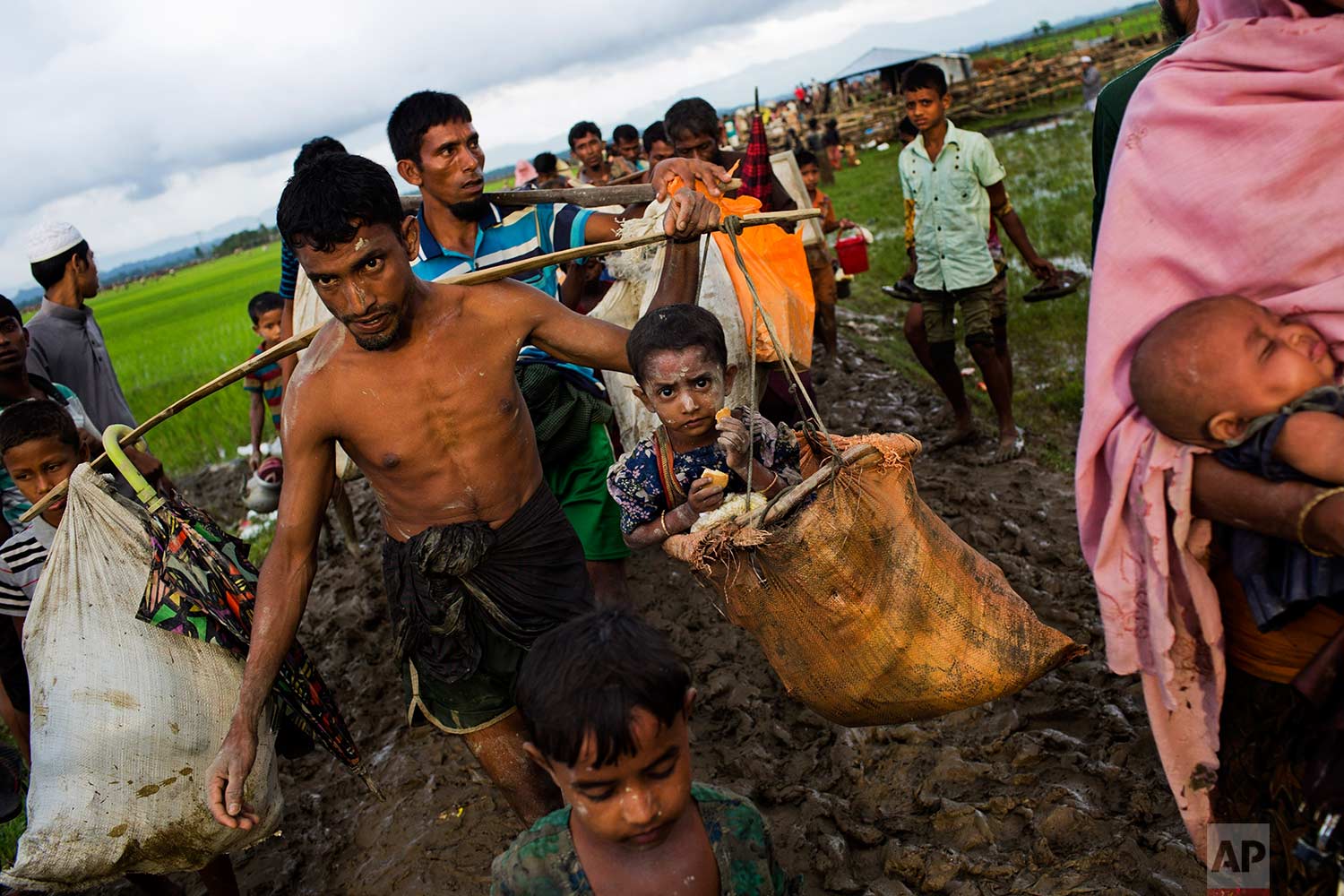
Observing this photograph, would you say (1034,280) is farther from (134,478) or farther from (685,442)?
(134,478)

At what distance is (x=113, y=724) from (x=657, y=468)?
4.74 ft

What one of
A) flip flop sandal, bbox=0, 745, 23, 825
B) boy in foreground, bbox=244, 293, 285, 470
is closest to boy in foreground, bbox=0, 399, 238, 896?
flip flop sandal, bbox=0, 745, 23, 825

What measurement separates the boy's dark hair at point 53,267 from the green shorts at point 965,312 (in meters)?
4.08

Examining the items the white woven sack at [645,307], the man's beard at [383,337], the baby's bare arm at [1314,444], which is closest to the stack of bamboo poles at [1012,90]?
the white woven sack at [645,307]

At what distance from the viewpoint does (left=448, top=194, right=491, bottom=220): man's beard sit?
128 inches

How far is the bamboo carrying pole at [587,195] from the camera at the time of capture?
9.73ft

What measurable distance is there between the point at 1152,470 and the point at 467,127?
8.11 ft

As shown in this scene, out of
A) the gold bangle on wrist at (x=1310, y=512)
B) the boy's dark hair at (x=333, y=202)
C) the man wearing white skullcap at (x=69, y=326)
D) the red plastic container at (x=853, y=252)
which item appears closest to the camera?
the gold bangle on wrist at (x=1310, y=512)

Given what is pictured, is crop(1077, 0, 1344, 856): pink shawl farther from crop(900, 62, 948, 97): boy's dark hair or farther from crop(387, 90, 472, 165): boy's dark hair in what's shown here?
crop(900, 62, 948, 97): boy's dark hair

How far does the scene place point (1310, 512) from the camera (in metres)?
1.37

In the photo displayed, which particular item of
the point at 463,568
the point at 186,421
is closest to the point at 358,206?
the point at 463,568

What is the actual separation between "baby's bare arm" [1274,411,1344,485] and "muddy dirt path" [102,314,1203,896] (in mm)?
1371

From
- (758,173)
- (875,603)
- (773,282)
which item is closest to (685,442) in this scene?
(875,603)

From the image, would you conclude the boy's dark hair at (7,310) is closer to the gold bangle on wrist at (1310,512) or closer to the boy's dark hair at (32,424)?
the boy's dark hair at (32,424)
